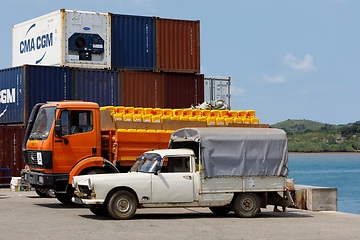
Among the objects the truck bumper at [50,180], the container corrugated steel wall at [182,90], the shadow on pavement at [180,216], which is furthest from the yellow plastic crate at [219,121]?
the container corrugated steel wall at [182,90]

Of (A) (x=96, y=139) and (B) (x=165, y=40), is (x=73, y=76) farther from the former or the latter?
(A) (x=96, y=139)

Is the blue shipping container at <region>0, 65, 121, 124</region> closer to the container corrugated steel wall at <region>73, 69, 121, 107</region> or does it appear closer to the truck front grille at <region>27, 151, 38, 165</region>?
the container corrugated steel wall at <region>73, 69, 121, 107</region>

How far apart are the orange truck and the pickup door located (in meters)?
2.36

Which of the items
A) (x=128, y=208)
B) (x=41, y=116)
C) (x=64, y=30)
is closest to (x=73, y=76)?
(x=64, y=30)

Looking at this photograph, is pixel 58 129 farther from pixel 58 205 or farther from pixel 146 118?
pixel 58 205

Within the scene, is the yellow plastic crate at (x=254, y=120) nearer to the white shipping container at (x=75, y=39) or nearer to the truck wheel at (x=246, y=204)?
the truck wheel at (x=246, y=204)

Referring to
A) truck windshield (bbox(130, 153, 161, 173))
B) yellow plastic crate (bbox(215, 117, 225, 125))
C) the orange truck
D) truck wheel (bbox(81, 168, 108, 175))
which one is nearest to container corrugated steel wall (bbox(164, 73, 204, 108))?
yellow plastic crate (bbox(215, 117, 225, 125))

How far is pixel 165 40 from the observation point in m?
24.6

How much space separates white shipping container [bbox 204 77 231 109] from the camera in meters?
28.2

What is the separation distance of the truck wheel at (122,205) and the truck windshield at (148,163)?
821 mm

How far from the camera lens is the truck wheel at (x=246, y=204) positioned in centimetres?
1273

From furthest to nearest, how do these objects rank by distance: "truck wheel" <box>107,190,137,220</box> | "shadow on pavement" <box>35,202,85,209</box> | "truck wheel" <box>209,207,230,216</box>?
"shadow on pavement" <box>35,202,85,209</box> → "truck wheel" <box>209,207,230,216</box> → "truck wheel" <box>107,190,137,220</box>

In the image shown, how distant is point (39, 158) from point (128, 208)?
357cm

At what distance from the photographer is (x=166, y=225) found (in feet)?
36.5
